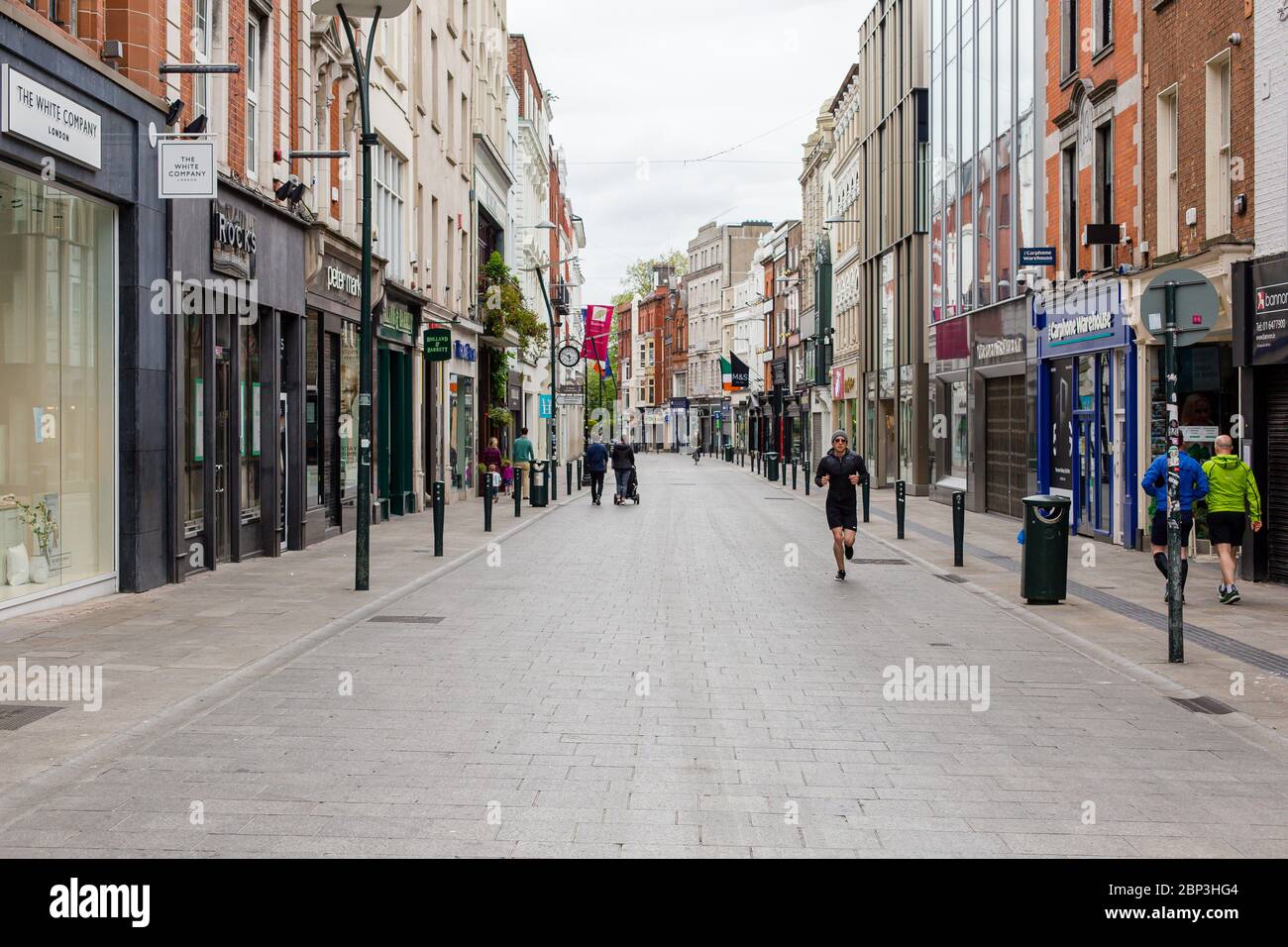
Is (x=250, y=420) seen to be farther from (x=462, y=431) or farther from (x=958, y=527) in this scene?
(x=462, y=431)

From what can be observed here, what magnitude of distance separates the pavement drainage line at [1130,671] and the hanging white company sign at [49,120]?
10.1 m

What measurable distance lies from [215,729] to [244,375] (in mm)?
11342

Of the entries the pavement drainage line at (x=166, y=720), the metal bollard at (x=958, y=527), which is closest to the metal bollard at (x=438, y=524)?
the pavement drainage line at (x=166, y=720)

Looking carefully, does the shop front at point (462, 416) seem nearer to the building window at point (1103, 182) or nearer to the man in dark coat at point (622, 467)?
the man in dark coat at point (622, 467)

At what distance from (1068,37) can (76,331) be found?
63.6 feet

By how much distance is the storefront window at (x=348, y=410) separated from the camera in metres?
24.0

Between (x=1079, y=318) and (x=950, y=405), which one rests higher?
(x=1079, y=318)

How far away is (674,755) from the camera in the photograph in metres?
7.27

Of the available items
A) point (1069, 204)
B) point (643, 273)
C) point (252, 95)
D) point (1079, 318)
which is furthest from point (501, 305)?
point (643, 273)

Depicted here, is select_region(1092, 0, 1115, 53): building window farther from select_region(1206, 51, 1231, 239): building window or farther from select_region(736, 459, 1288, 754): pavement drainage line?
select_region(736, 459, 1288, 754): pavement drainage line

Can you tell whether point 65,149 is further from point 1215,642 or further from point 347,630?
point 1215,642

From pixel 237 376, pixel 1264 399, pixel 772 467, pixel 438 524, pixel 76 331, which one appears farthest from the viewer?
pixel 772 467

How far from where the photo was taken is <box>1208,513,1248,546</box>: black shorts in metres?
14.4

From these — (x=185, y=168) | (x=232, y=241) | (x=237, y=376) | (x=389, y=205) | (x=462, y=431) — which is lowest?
(x=462, y=431)
